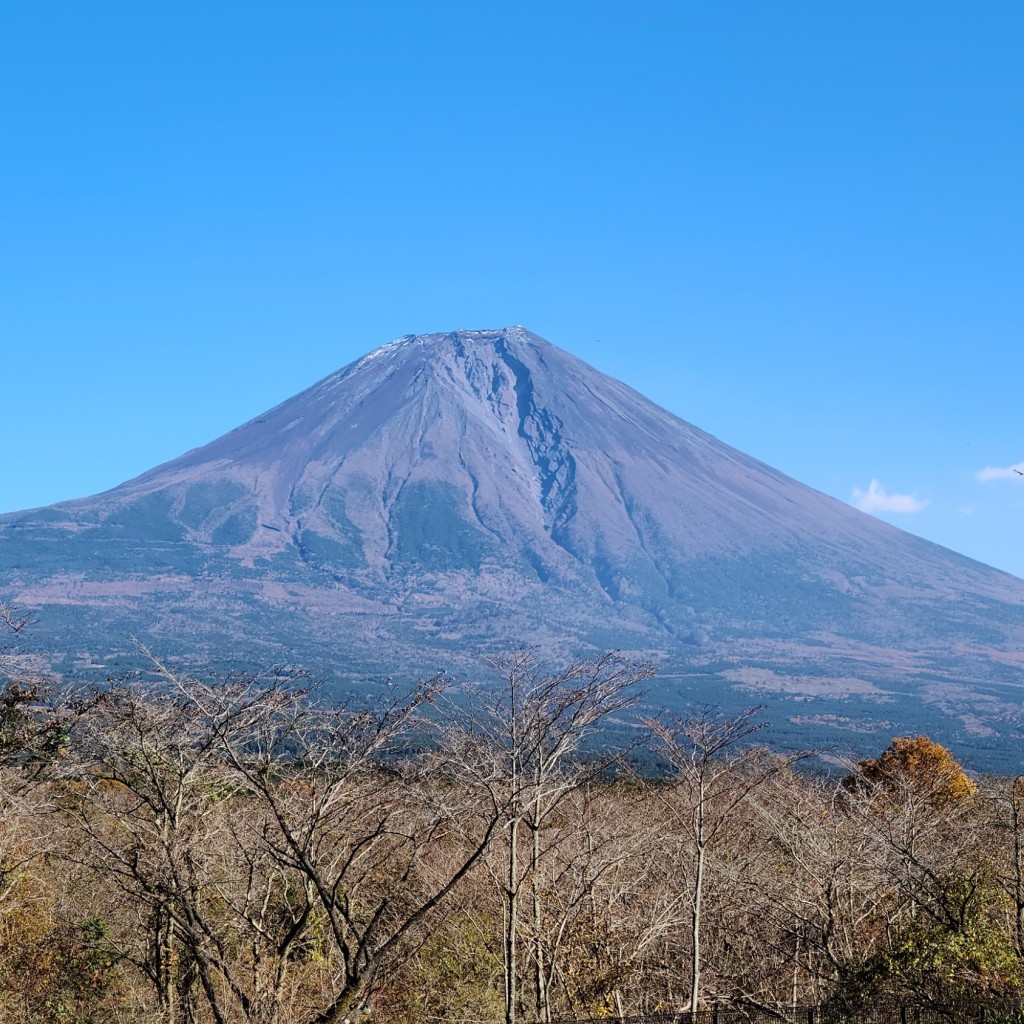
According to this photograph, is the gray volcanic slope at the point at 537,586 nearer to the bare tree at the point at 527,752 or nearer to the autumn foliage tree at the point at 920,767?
the autumn foliage tree at the point at 920,767

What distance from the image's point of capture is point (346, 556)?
566 feet

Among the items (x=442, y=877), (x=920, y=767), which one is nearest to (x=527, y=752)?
(x=442, y=877)

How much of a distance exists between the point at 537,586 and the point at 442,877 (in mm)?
147578

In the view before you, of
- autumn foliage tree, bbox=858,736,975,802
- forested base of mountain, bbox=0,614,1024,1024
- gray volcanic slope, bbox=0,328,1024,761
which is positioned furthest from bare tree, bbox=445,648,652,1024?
gray volcanic slope, bbox=0,328,1024,761

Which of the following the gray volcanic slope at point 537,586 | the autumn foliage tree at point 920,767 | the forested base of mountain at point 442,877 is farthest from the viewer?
the gray volcanic slope at point 537,586

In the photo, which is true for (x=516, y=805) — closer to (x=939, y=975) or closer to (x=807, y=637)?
(x=939, y=975)

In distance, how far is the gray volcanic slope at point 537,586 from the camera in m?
124

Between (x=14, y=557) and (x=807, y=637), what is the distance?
102 meters

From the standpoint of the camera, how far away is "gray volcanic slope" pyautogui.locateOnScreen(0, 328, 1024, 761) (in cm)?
12356

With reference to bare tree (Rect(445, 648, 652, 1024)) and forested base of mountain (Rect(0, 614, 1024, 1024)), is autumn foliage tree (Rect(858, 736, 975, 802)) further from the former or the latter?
bare tree (Rect(445, 648, 652, 1024))

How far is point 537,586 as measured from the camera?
6526 inches

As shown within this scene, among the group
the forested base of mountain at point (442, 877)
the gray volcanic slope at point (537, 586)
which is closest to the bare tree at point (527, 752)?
the forested base of mountain at point (442, 877)

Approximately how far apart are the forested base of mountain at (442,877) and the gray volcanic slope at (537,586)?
3236 inches

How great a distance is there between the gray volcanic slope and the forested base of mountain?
270 feet
